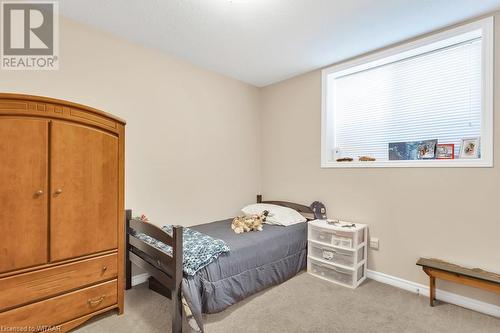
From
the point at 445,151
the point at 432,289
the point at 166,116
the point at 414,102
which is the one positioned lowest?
the point at 432,289

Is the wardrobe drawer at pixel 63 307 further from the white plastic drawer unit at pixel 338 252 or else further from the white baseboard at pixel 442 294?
the white baseboard at pixel 442 294

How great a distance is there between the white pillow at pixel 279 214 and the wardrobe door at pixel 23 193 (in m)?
2.11

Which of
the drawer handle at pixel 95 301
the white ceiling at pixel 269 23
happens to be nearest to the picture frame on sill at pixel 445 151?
the white ceiling at pixel 269 23

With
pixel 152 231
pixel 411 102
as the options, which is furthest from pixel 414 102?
pixel 152 231

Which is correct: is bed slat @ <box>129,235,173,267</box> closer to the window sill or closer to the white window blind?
the window sill

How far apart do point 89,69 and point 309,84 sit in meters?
2.45

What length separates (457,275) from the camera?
2.00 metres

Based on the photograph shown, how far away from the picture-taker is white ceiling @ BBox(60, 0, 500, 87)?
1971mm

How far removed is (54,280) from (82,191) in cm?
59

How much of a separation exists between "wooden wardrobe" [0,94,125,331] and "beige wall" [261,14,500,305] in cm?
220

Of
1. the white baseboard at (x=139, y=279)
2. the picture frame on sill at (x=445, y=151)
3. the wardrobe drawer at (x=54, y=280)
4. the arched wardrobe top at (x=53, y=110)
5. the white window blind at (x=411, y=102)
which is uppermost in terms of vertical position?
the white window blind at (x=411, y=102)

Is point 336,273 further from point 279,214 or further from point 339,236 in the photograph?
point 279,214

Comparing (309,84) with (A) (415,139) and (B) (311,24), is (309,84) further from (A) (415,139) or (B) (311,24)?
(A) (415,139)

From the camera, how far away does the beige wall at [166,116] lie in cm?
224
